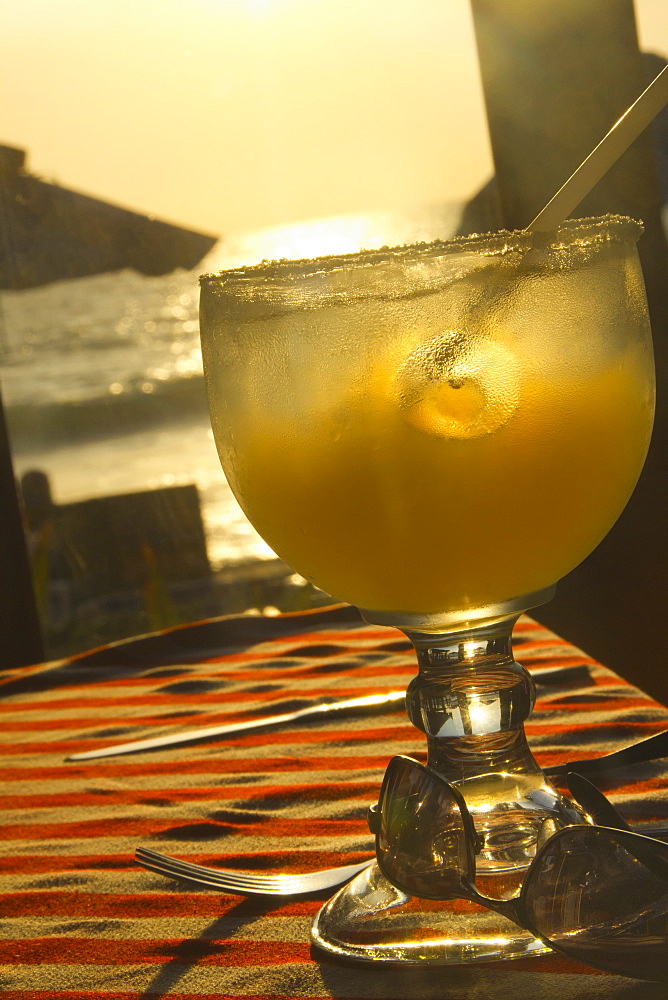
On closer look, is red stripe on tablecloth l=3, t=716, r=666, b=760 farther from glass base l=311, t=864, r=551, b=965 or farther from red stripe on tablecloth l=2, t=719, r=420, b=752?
glass base l=311, t=864, r=551, b=965

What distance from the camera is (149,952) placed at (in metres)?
0.44

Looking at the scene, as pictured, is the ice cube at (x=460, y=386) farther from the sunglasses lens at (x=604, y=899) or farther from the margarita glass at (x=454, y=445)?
the sunglasses lens at (x=604, y=899)

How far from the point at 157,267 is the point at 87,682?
176 centimetres

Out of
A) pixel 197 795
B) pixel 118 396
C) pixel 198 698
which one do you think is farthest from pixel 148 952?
pixel 118 396

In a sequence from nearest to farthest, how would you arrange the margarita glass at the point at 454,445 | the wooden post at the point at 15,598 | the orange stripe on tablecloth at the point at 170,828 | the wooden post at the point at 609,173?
1. the margarita glass at the point at 454,445
2. the orange stripe on tablecloth at the point at 170,828
3. the wooden post at the point at 609,173
4. the wooden post at the point at 15,598

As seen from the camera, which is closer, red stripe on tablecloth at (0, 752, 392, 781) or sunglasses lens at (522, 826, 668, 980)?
sunglasses lens at (522, 826, 668, 980)

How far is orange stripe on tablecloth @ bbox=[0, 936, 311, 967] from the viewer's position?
0.42 m

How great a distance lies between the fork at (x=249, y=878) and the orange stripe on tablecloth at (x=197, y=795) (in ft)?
0.37

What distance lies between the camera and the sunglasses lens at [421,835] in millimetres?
395

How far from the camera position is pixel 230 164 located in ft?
8.30

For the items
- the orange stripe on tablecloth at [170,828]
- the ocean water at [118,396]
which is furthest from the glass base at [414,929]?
the ocean water at [118,396]

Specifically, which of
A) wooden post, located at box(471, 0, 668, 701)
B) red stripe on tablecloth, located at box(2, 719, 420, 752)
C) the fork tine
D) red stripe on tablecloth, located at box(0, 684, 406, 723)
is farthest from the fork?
wooden post, located at box(471, 0, 668, 701)

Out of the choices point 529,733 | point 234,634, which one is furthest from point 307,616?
point 529,733

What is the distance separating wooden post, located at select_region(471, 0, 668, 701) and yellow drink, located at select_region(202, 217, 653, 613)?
0.87 meters
